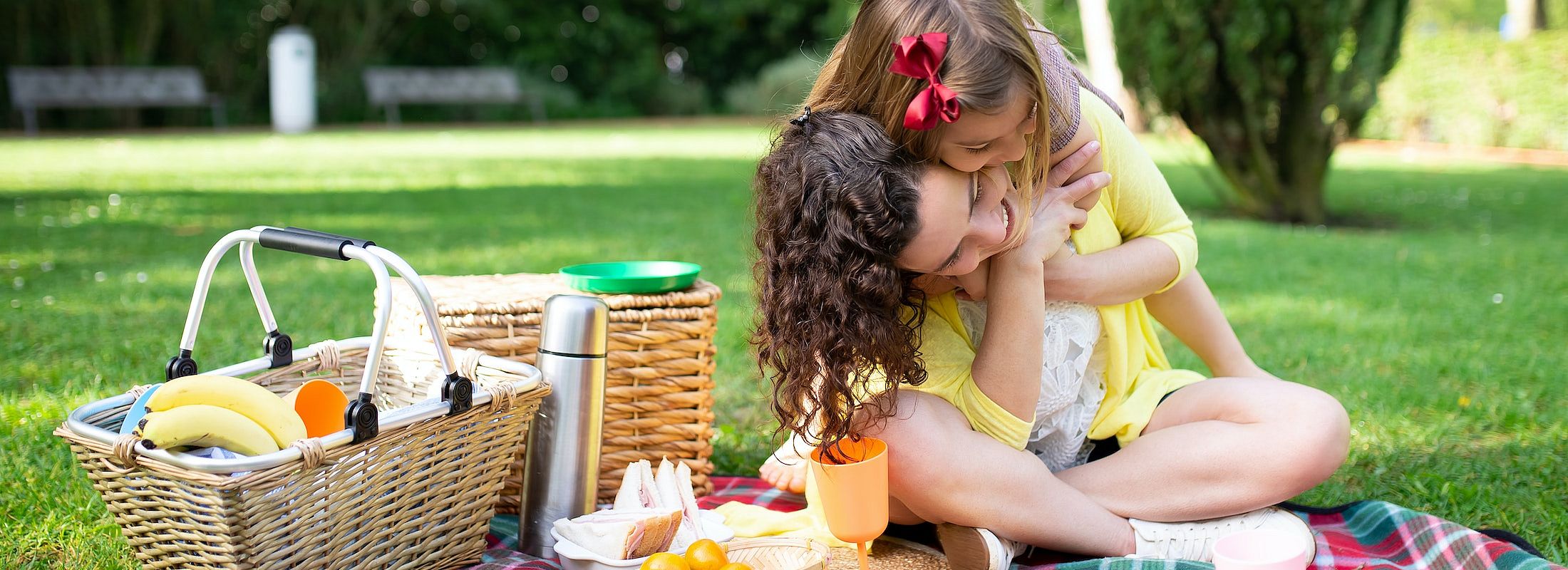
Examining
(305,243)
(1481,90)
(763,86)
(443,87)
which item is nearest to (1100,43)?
(1481,90)

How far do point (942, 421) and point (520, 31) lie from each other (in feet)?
56.2

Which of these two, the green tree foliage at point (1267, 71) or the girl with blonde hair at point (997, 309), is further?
the green tree foliage at point (1267, 71)

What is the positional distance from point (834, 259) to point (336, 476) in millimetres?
821

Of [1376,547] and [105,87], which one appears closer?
[1376,547]

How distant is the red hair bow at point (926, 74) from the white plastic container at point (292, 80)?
46.2 ft

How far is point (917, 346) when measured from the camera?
1.98 m

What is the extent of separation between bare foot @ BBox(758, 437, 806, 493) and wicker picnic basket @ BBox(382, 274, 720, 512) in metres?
0.14

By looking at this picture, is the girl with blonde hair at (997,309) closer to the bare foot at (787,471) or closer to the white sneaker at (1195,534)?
the white sneaker at (1195,534)

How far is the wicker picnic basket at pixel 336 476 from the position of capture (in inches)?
64.6

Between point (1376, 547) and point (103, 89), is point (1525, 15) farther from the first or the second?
point (103, 89)

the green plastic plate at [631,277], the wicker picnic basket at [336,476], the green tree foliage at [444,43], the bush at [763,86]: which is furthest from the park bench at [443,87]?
the wicker picnic basket at [336,476]

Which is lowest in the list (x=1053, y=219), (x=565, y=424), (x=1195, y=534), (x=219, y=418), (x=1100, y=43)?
(x=1195, y=534)

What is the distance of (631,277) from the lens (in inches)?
89.3

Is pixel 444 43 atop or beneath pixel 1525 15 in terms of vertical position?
beneath
